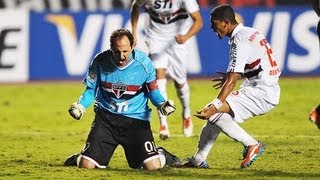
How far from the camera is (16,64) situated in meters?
21.9

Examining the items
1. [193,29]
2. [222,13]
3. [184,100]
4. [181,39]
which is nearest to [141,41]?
[184,100]

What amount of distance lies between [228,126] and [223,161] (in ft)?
3.85

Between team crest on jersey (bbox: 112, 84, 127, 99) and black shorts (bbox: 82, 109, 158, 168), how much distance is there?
0.24m

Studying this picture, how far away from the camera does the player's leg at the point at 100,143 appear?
36.0 ft

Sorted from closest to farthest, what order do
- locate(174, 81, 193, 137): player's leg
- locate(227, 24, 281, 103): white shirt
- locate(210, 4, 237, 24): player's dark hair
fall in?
1. locate(227, 24, 281, 103): white shirt
2. locate(210, 4, 237, 24): player's dark hair
3. locate(174, 81, 193, 137): player's leg

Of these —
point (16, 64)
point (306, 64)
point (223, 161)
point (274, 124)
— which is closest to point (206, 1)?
point (306, 64)

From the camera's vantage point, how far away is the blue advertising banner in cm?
2211

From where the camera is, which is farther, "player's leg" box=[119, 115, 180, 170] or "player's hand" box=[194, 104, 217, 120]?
"player's leg" box=[119, 115, 180, 170]

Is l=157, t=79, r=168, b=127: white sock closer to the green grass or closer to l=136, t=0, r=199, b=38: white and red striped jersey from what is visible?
the green grass

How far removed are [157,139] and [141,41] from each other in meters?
7.71

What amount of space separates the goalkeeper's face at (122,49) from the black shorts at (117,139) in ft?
2.27

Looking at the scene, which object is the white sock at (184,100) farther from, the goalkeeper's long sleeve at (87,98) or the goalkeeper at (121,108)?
the goalkeeper's long sleeve at (87,98)

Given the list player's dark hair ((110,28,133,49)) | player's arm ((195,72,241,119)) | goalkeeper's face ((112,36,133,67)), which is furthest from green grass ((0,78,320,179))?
player's dark hair ((110,28,133,49))

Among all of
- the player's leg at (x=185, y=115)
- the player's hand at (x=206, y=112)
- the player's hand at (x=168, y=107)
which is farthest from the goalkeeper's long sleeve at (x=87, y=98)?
the player's leg at (x=185, y=115)
